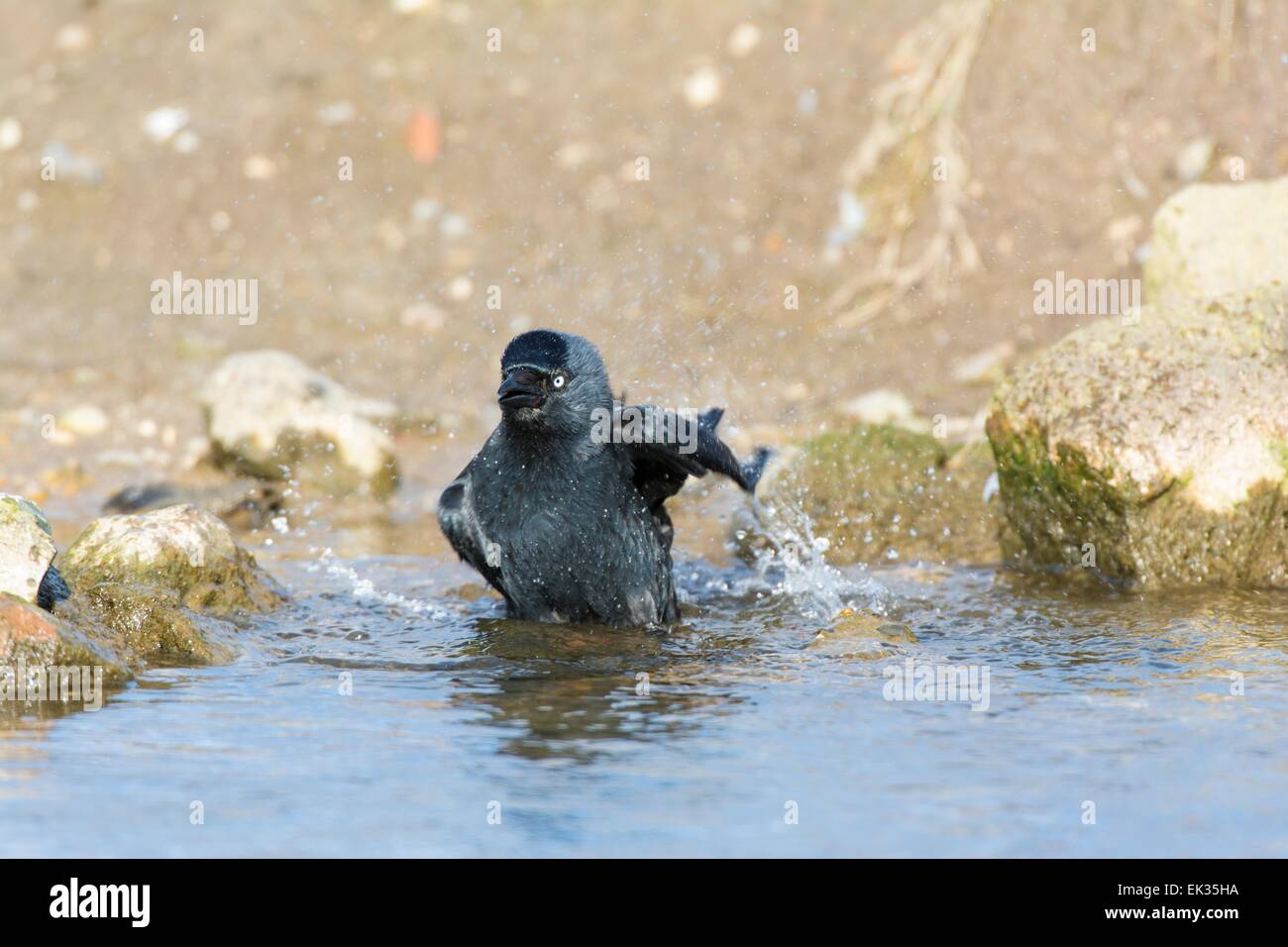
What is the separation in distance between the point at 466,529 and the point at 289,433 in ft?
9.41

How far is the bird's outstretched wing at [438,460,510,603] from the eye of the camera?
637cm

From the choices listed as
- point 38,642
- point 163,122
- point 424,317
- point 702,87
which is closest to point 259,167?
point 163,122

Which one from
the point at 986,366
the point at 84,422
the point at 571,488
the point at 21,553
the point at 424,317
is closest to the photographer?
the point at 21,553

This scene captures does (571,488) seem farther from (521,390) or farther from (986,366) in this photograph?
(986,366)

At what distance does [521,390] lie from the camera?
19.7 feet

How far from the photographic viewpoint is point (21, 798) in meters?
4.27

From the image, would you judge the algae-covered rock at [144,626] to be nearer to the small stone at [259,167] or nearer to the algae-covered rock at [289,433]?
the algae-covered rock at [289,433]

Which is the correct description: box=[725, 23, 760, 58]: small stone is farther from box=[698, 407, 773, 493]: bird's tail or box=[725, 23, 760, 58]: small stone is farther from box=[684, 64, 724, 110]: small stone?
box=[698, 407, 773, 493]: bird's tail

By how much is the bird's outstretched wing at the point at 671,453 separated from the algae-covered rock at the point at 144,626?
5.17 feet

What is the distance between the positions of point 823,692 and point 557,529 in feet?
4.31
